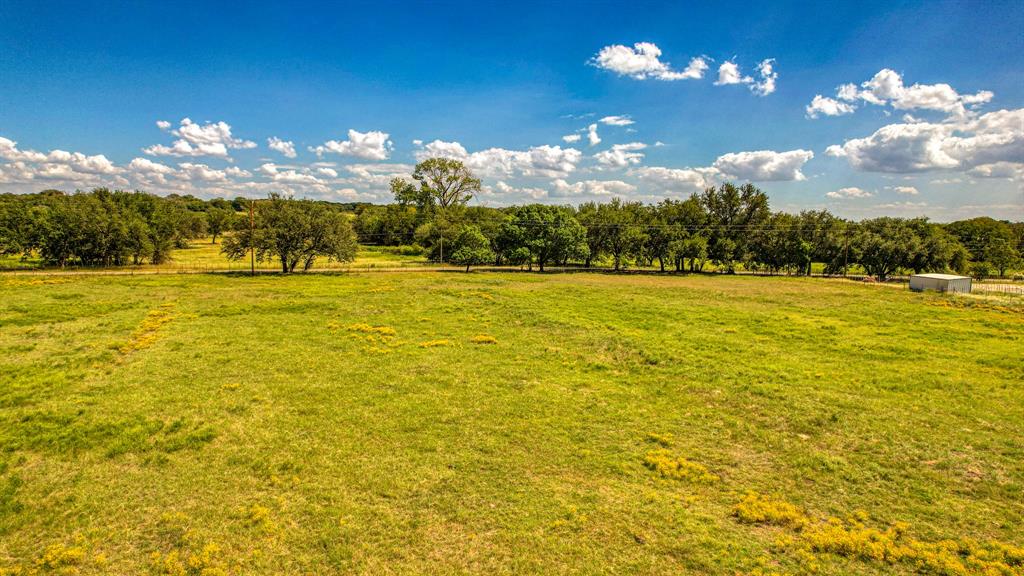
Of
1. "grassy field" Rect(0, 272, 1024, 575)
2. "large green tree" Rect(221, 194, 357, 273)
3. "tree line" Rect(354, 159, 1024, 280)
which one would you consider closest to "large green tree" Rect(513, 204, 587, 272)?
"tree line" Rect(354, 159, 1024, 280)

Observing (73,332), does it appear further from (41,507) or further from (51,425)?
(41,507)

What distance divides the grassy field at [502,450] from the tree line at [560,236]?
128ft

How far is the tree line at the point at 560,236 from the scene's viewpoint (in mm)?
65438

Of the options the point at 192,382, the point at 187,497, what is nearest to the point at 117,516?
the point at 187,497

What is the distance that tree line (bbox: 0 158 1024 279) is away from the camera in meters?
65.4

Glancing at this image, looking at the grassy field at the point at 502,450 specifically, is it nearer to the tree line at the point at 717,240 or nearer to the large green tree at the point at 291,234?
the large green tree at the point at 291,234

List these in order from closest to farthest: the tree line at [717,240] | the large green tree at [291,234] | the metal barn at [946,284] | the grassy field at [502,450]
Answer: the grassy field at [502,450], the metal barn at [946,284], the large green tree at [291,234], the tree line at [717,240]

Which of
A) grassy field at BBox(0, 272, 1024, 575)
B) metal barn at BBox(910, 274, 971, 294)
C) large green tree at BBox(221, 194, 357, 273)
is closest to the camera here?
grassy field at BBox(0, 272, 1024, 575)

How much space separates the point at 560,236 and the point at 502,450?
68.4 meters

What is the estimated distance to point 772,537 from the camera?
10.5 meters

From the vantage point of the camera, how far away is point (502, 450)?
1453 cm

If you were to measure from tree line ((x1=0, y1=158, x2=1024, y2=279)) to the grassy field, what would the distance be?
3897 centimetres

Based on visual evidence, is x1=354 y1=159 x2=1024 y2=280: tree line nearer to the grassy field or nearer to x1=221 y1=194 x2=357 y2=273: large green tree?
x1=221 y1=194 x2=357 y2=273: large green tree

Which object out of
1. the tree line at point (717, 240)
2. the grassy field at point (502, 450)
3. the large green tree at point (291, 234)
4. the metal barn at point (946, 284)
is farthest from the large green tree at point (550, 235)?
the grassy field at point (502, 450)
